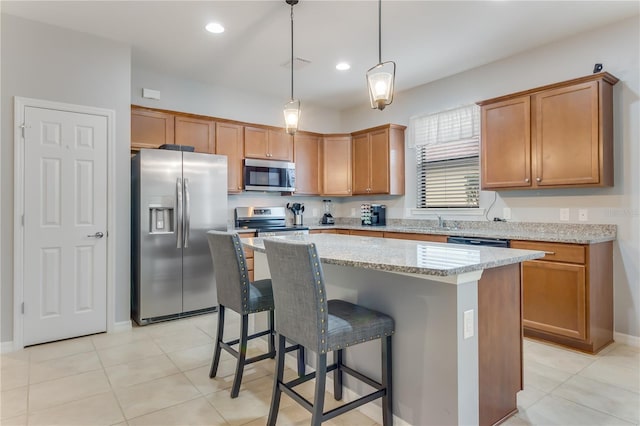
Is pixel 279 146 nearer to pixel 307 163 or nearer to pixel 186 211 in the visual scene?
pixel 307 163

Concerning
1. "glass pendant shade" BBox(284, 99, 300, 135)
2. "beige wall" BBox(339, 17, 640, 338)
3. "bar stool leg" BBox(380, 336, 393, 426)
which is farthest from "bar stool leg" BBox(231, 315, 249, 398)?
"beige wall" BBox(339, 17, 640, 338)

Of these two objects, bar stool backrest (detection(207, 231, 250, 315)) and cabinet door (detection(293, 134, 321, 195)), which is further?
cabinet door (detection(293, 134, 321, 195))

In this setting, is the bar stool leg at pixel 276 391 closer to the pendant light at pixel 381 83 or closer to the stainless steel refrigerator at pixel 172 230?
the pendant light at pixel 381 83

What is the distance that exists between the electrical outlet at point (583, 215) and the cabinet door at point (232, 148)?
3.67 meters

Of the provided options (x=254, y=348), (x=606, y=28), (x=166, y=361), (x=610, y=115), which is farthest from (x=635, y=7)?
(x=166, y=361)

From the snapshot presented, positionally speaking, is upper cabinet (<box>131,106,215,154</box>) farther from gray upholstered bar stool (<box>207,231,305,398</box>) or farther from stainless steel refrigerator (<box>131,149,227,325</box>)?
gray upholstered bar stool (<box>207,231,305,398</box>)

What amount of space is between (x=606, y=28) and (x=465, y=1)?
1.46 metres

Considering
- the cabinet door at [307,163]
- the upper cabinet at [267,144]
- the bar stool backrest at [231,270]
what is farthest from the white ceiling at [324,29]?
the bar stool backrest at [231,270]

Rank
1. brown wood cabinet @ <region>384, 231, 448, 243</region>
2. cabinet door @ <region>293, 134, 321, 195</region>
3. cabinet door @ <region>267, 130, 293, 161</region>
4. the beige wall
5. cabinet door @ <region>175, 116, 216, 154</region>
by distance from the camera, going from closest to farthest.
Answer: the beige wall, brown wood cabinet @ <region>384, 231, 448, 243</region>, cabinet door @ <region>175, 116, 216, 154</region>, cabinet door @ <region>267, 130, 293, 161</region>, cabinet door @ <region>293, 134, 321, 195</region>

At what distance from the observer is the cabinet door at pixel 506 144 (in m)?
3.43

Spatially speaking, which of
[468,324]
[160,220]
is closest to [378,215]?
[160,220]

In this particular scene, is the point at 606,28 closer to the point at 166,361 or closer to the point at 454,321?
the point at 454,321

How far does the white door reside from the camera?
3078mm

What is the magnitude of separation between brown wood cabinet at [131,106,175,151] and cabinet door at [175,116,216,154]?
0.26ft
